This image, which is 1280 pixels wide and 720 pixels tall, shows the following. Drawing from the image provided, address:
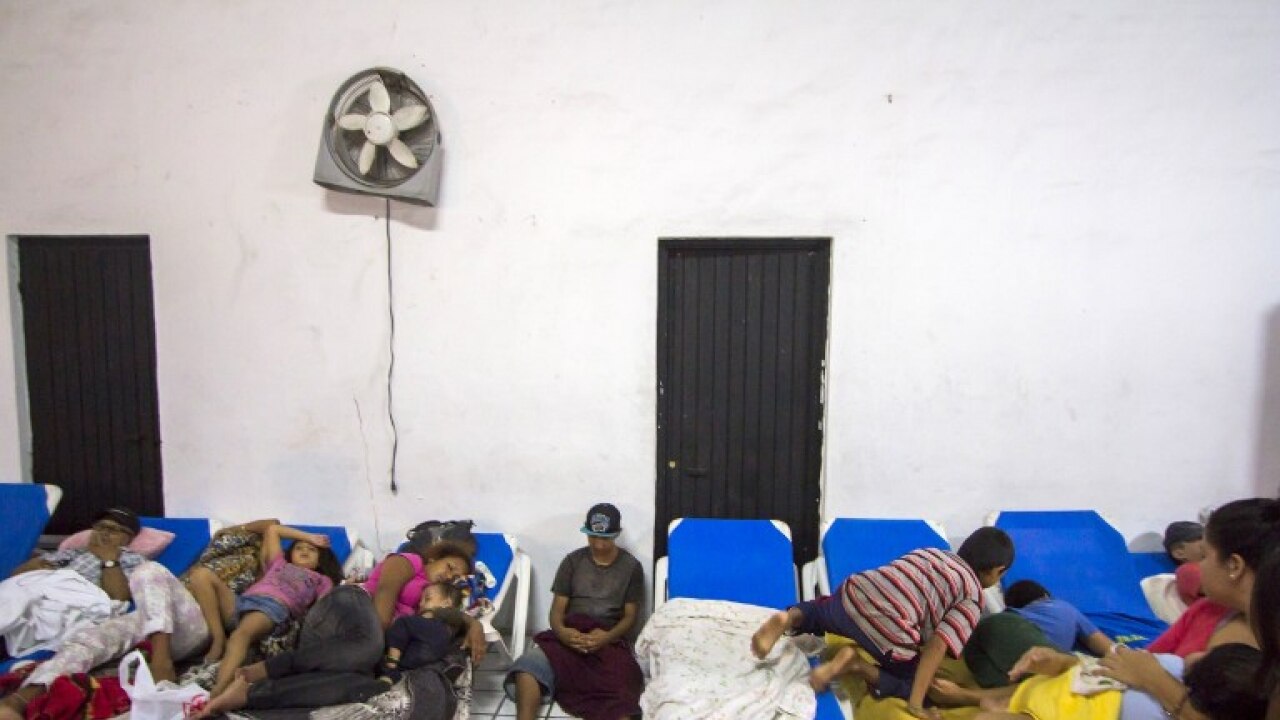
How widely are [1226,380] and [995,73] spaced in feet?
6.69

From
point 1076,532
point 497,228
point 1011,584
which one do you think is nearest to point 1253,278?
point 1076,532

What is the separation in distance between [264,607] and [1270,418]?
5.18 m

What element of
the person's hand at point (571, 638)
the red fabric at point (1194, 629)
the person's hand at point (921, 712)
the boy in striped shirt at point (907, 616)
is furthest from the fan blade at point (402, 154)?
the red fabric at point (1194, 629)

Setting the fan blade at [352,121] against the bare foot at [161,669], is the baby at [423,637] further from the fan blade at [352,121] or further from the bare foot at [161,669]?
the fan blade at [352,121]

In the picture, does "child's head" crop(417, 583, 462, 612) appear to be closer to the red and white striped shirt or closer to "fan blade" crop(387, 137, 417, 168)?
the red and white striped shirt

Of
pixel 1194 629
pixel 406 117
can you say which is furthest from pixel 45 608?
pixel 1194 629

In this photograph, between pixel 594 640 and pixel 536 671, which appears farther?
pixel 594 640

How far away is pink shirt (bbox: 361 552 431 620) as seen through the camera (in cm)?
330

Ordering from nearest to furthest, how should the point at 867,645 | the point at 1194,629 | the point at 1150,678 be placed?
the point at 1150,678 → the point at 1194,629 → the point at 867,645

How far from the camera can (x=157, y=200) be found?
3816 millimetres

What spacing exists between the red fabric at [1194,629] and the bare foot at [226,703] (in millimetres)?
3436

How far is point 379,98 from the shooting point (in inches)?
139

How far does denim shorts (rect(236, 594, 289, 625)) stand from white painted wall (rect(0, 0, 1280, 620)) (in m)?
0.72

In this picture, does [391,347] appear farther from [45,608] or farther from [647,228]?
[45,608]
